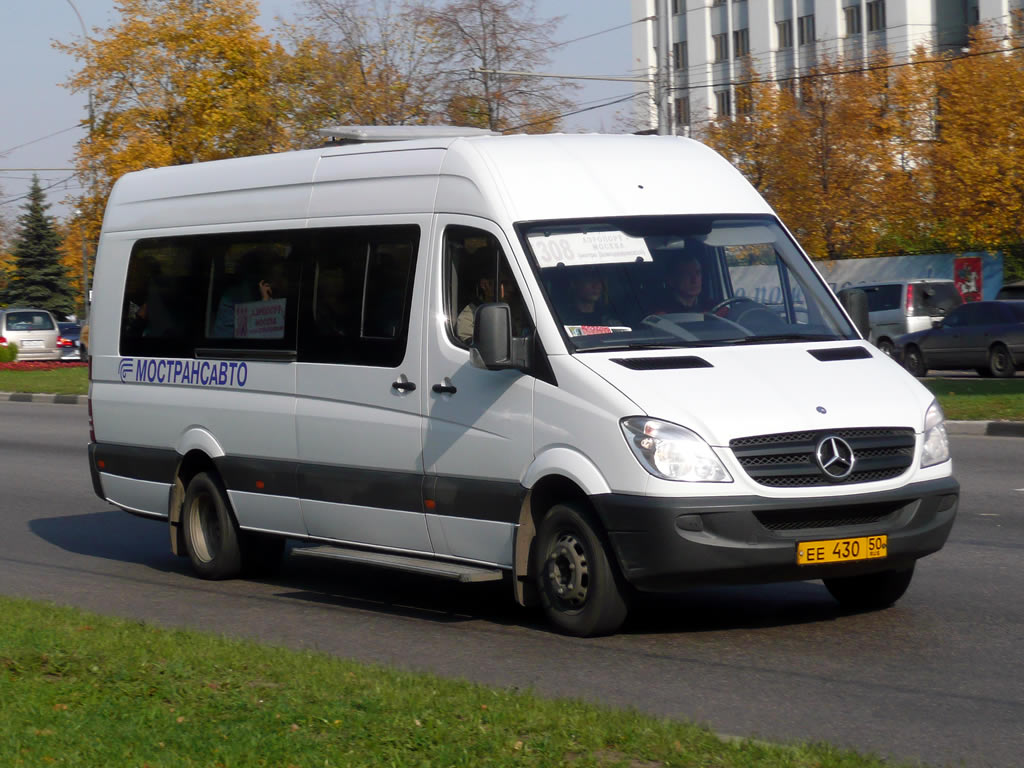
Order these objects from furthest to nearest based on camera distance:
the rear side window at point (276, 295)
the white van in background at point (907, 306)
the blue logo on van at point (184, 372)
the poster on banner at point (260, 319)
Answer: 1. the white van in background at point (907, 306)
2. the blue logo on van at point (184, 372)
3. the poster on banner at point (260, 319)
4. the rear side window at point (276, 295)

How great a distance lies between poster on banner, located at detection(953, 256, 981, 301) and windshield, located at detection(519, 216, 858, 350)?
36433mm

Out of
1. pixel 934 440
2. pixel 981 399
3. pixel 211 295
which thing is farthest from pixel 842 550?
pixel 981 399

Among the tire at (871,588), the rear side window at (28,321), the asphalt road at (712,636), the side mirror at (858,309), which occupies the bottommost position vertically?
the asphalt road at (712,636)

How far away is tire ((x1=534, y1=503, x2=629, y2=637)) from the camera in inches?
297

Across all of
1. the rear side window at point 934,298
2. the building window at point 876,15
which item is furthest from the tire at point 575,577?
the building window at point 876,15

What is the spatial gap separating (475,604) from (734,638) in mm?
1915

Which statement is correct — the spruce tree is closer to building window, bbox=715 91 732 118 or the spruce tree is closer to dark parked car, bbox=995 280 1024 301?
building window, bbox=715 91 732 118

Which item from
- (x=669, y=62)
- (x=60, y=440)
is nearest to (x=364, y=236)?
(x=60, y=440)

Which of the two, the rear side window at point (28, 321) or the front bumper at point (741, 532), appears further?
the rear side window at point (28, 321)

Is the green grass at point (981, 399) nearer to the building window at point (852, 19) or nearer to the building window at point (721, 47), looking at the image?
the building window at point (852, 19)

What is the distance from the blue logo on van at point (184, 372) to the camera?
10.1 meters

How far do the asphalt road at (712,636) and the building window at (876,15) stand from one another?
64560mm

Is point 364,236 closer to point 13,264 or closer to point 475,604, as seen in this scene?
point 475,604

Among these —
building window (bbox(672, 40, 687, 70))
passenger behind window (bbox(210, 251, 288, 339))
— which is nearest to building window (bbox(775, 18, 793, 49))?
building window (bbox(672, 40, 687, 70))
